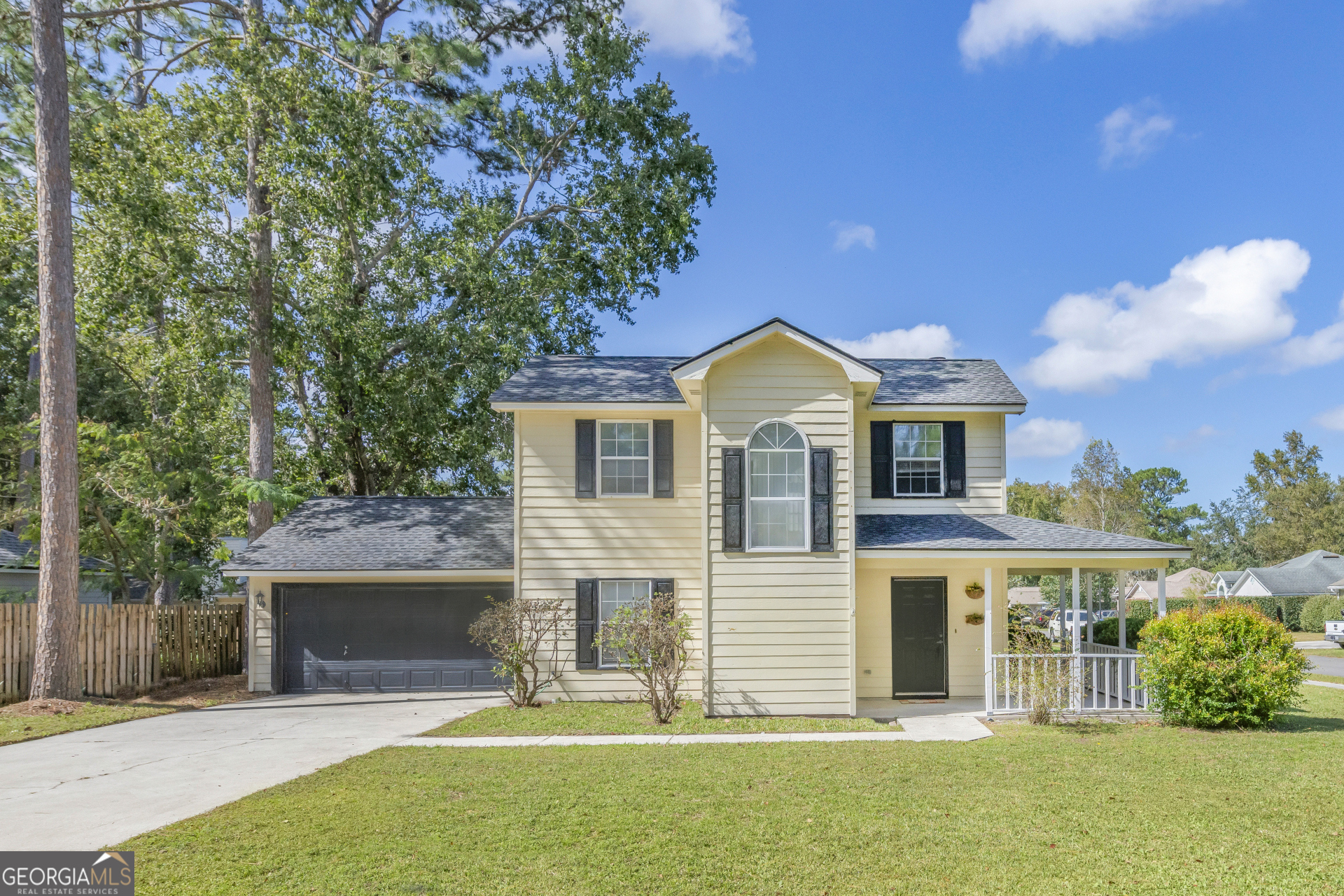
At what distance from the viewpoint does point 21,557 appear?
19.0 meters

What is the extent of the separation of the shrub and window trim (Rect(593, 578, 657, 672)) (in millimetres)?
36229

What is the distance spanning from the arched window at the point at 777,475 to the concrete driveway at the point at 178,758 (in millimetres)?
5745

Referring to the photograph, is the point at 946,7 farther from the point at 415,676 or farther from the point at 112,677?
the point at 112,677

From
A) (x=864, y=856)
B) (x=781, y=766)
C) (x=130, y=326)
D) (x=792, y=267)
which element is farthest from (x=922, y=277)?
(x=130, y=326)

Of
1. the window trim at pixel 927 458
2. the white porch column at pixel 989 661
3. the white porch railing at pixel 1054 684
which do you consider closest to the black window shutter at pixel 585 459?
the window trim at pixel 927 458

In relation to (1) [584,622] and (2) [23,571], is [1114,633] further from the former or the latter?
(2) [23,571]

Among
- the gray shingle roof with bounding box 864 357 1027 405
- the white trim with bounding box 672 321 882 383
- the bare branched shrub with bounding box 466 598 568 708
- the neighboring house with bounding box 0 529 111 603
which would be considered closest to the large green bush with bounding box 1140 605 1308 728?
the gray shingle roof with bounding box 864 357 1027 405

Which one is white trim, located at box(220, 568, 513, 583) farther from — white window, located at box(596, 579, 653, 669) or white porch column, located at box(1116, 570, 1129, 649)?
white porch column, located at box(1116, 570, 1129, 649)

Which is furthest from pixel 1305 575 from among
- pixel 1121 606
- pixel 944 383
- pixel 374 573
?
pixel 374 573

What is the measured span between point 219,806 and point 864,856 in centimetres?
560

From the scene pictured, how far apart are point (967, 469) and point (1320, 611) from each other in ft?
110

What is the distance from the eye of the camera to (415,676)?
14.1 meters

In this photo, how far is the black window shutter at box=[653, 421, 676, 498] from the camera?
42.7 ft

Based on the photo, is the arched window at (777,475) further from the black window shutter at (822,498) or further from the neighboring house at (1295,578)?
the neighboring house at (1295,578)
